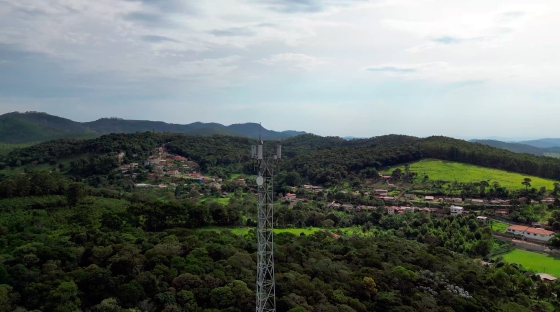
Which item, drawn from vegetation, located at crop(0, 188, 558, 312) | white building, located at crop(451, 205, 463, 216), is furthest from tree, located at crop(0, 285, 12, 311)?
white building, located at crop(451, 205, 463, 216)

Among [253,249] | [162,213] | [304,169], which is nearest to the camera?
[253,249]

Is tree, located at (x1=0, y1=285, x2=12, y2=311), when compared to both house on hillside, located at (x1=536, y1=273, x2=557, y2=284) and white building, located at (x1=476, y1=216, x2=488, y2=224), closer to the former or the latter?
house on hillside, located at (x1=536, y1=273, x2=557, y2=284)

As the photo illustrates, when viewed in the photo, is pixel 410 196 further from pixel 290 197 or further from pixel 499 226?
pixel 290 197

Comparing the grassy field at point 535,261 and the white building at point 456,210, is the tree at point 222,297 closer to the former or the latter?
the grassy field at point 535,261

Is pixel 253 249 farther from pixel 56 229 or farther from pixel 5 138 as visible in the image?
pixel 5 138

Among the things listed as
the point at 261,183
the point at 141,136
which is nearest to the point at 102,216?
the point at 261,183

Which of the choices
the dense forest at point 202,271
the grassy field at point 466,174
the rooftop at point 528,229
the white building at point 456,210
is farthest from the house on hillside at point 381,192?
the dense forest at point 202,271
